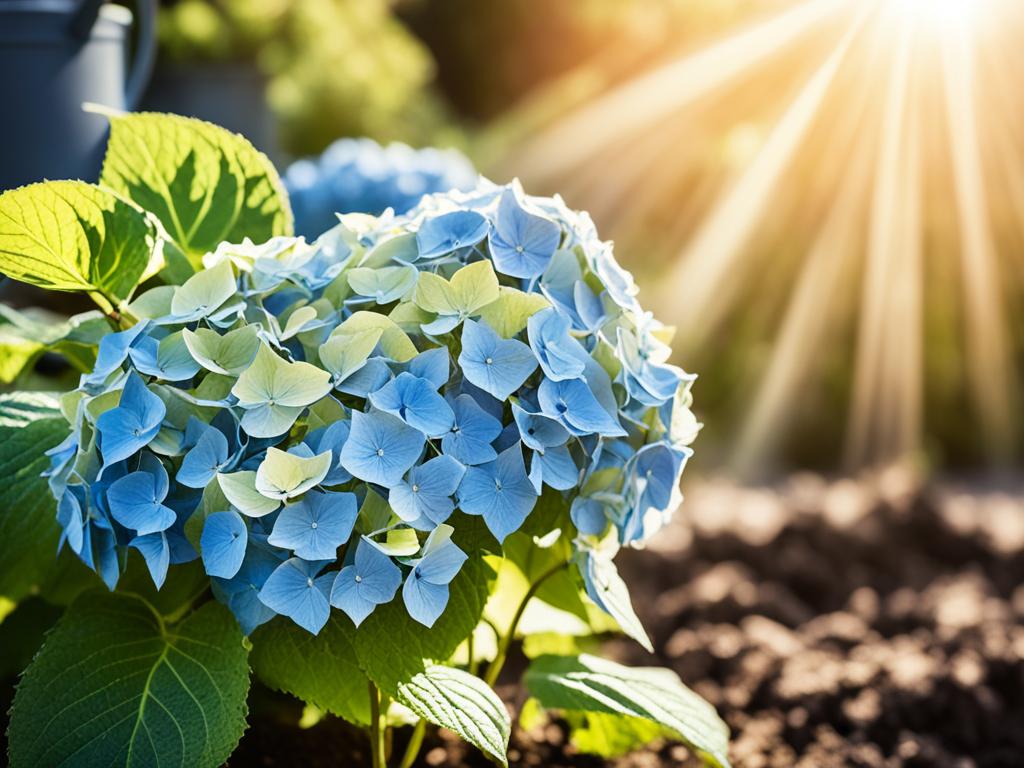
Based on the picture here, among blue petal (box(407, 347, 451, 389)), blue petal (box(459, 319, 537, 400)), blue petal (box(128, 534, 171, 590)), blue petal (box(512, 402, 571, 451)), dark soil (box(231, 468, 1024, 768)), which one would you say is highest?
blue petal (box(459, 319, 537, 400))

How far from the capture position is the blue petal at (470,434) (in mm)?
847

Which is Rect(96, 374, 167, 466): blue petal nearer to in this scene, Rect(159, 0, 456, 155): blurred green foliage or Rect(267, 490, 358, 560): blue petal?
Rect(267, 490, 358, 560): blue petal

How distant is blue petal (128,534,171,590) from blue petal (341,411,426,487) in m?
0.16

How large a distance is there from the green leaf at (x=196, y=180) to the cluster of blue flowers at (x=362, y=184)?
793 mm

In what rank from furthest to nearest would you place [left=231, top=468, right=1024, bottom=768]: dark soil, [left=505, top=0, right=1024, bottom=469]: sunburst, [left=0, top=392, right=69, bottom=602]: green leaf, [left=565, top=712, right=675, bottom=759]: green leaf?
1. [left=505, top=0, right=1024, bottom=469]: sunburst
2. [left=231, top=468, right=1024, bottom=768]: dark soil
3. [left=565, top=712, right=675, bottom=759]: green leaf
4. [left=0, top=392, right=69, bottom=602]: green leaf

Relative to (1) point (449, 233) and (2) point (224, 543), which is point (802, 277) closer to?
(1) point (449, 233)

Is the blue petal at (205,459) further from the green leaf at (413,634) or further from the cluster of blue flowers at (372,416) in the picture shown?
the green leaf at (413,634)

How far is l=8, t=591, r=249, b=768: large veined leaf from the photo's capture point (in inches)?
34.5

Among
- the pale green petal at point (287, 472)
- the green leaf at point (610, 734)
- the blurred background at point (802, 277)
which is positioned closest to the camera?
the pale green petal at point (287, 472)

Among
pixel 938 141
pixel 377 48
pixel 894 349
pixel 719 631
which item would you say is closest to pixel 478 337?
pixel 719 631

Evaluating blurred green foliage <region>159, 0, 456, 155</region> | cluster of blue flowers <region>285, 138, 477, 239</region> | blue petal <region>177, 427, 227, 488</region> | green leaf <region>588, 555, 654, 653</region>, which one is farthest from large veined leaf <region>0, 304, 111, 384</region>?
blurred green foliage <region>159, 0, 456, 155</region>

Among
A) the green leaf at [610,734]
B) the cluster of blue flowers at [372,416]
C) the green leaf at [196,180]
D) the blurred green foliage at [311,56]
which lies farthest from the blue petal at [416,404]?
the blurred green foliage at [311,56]

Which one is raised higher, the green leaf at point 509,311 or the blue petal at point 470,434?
the green leaf at point 509,311

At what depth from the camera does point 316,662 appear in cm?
91
